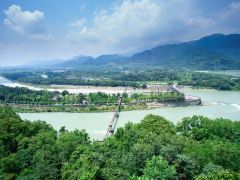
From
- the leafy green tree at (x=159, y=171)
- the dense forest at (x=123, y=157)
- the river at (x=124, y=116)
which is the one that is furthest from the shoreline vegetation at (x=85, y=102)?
the leafy green tree at (x=159, y=171)

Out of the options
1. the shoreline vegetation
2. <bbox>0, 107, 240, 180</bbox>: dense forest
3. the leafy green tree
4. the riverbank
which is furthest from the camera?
the shoreline vegetation

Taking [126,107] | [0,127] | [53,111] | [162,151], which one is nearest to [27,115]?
[53,111]

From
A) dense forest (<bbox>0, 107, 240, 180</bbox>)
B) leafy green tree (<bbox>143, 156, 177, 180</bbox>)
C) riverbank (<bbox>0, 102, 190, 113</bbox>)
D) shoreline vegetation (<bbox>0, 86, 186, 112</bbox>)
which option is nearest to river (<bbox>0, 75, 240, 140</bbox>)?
riverbank (<bbox>0, 102, 190, 113</bbox>)

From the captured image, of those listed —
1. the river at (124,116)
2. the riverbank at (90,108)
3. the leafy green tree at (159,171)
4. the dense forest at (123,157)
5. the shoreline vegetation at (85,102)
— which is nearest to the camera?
the leafy green tree at (159,171)

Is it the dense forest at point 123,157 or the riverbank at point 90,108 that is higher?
the dense forest at point 123,157

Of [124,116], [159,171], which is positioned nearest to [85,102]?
[124,116]

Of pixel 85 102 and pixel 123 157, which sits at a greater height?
pixel 123 157

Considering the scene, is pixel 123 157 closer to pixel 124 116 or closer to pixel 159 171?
pixel 159 171

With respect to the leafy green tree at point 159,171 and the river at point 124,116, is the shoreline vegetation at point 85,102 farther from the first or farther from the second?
the leafy green tree at point 159,171

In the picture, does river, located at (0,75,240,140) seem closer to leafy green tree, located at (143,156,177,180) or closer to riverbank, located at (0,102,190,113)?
riverbank, located at (0,102,190,113)
